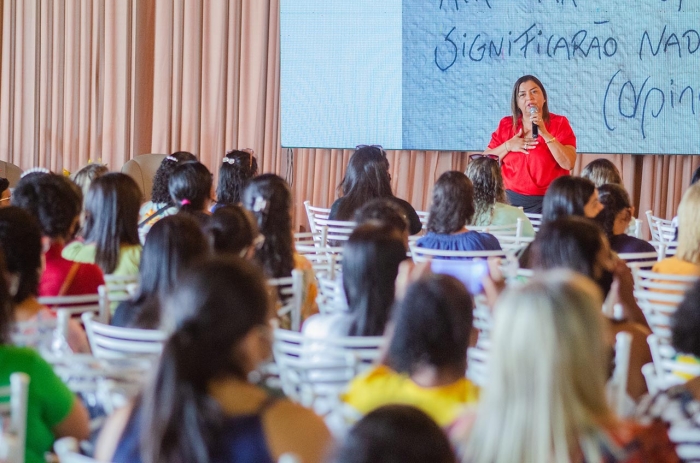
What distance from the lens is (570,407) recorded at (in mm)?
1468

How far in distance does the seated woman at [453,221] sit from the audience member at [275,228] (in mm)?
559

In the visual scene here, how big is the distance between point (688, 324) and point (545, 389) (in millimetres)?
689

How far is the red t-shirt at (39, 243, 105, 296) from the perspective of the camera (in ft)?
9.91

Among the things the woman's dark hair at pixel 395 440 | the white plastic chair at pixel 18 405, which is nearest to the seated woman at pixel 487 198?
the white plastic chair at pixel 18 405

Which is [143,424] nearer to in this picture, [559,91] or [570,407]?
[570,407]

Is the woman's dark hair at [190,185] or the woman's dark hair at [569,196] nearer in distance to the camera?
the woman's dark hair at [569,196]

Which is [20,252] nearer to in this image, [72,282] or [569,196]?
[72,282]

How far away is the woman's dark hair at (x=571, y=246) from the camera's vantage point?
2.57 metres

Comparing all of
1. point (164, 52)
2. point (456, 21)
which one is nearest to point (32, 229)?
point (456, 21)

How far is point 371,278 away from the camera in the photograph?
2.51 m

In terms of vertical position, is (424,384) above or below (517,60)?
below

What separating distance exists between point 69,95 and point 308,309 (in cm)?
537

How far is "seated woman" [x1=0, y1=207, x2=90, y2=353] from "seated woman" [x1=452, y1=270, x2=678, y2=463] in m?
1.36

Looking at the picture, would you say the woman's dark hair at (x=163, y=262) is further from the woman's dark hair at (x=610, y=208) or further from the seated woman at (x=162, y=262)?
the woman's dark hair at (x=610, y=208)
